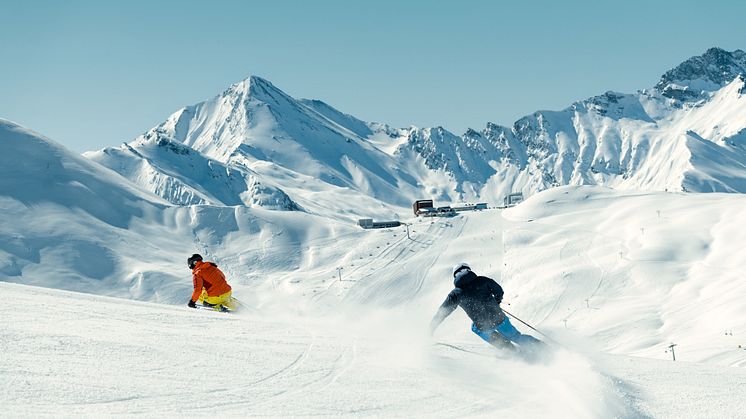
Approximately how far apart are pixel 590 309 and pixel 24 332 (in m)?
66.4

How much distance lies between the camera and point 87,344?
10102 millimetres

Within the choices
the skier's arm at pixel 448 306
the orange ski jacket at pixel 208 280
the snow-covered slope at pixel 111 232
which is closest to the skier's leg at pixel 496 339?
the skier's arm at pixel 448 306

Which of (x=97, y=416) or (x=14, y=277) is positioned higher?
(x=97, y=416)

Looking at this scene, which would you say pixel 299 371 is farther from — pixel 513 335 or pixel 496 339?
pixel 513 335

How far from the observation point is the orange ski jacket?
18609 millimetres

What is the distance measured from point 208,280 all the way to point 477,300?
355 inches

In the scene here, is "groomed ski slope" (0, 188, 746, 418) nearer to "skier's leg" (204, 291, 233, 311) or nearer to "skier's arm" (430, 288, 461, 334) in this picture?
"skier's arm" (430, 288, 461, 334)

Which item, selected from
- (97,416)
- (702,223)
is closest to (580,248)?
(702,223)

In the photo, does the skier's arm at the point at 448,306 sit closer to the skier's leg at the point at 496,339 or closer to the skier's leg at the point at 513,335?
the skier's leg at the point at 496,339

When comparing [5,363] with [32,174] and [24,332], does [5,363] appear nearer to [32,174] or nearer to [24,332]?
[24,332]

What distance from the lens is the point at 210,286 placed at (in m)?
18.9

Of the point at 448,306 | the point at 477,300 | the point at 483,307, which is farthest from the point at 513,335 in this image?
the point at 448,306

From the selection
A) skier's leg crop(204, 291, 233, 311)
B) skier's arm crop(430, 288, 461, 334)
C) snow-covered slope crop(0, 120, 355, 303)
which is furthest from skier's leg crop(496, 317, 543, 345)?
snow-covered slope crop(0, 120, 355, 303)

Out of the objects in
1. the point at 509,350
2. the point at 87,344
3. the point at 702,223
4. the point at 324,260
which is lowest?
the point at 324,260
